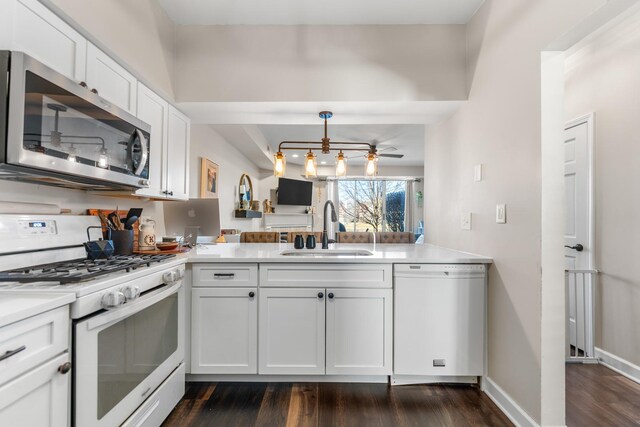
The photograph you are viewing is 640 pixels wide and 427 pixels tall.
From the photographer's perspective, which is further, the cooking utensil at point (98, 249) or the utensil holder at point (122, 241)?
the utensil holder at point (122, 241)

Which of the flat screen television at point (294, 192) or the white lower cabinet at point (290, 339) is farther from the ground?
the flat screen television at point (294, 192)

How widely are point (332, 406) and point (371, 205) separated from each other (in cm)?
760

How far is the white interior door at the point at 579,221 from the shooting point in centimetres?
272

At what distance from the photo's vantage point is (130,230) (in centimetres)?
197

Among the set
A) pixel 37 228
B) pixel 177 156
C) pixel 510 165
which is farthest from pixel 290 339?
pixel 510 165

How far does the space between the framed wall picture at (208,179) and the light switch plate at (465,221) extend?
283 cm

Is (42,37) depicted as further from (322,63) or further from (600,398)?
(600,398)

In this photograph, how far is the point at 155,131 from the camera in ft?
7.16

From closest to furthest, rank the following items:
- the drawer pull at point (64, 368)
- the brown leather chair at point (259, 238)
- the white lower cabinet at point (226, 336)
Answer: the drawer pull at point (64, 368) → the white lower cabinet at point (226, 336) → the brown leather chair at point (259, 238)

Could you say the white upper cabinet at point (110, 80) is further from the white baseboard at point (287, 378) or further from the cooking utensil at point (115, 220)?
the white baseboard at point (287, 378)

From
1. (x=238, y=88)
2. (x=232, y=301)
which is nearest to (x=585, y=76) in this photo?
(x=238, y=88)

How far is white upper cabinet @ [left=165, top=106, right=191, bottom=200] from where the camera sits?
2367 mm

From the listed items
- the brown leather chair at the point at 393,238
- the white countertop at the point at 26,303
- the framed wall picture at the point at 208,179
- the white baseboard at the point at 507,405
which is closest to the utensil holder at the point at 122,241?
the white countertop at the point at 26,303

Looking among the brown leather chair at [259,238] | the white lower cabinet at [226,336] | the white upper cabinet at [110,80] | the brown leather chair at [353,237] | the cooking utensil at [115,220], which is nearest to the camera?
the white upper cabinet at [110,80]
